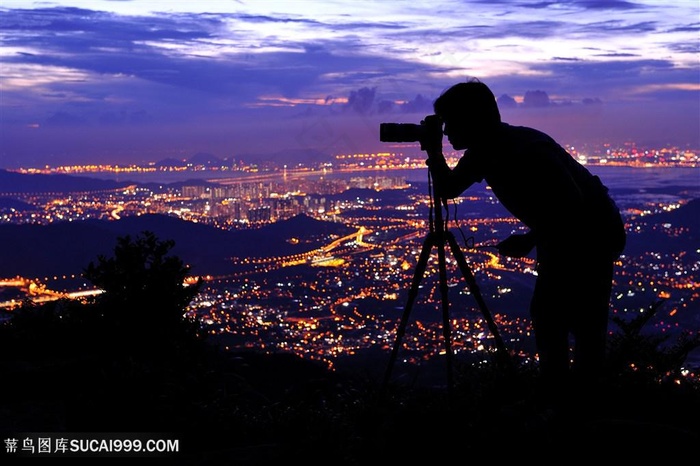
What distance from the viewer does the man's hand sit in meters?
3.75

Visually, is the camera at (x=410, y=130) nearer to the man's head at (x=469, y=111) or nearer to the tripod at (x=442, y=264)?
the man's head at (x=469, y=111)

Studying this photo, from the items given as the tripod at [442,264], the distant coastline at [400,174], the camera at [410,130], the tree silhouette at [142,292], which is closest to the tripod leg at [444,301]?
the tripod at [442,264]

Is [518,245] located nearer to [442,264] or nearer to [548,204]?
[548,204]

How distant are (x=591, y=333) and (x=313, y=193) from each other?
75344 millimetres

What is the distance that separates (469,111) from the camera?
361cm

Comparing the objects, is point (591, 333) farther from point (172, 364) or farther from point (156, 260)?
point (156, 260)

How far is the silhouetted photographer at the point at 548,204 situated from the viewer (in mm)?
3512

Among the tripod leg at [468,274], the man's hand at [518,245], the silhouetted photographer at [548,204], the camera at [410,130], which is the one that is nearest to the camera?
the silhouetted photographer at [548,204]

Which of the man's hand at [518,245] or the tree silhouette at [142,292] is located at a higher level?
the man's hand at [518,245]

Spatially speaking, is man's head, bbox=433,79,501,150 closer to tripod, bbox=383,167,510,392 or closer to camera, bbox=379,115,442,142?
camera, bbox=379,115,442,142

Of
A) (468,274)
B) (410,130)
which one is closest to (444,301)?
(468,274)

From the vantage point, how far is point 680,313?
26.5 metres

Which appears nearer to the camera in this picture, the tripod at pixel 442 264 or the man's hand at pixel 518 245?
the man's hand at pixel 518 245

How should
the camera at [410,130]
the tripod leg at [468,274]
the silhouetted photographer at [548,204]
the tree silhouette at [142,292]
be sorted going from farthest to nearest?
the tree silhouette at [142,292], the tripod leg at [468,274], the camera at [410,130], the silhouetted photographer at [548,204]
